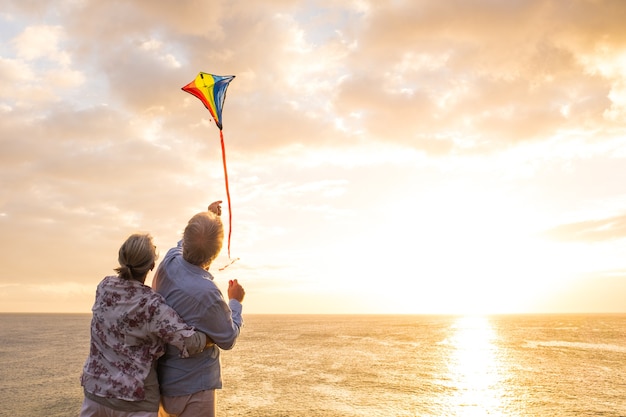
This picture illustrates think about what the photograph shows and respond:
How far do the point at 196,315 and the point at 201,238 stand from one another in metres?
0.46

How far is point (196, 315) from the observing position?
2969mm

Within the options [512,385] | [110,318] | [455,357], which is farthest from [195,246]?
[455,357]

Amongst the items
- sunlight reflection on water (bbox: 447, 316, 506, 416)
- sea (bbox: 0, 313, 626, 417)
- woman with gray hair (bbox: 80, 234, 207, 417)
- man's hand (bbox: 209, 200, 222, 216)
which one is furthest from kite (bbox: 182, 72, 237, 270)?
sunlight reflection on water (bbox: 447, 316, 506, 416)

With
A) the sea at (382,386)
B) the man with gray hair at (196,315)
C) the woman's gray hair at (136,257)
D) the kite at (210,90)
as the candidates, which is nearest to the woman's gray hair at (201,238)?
the man with gray hair at (196,315)

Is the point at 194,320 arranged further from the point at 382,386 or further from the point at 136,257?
the point at 382,386

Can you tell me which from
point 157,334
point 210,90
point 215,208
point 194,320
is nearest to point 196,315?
point 194,320

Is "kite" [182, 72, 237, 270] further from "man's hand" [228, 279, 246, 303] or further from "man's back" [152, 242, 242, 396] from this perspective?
"man's back" [152, 242, 242, 396]

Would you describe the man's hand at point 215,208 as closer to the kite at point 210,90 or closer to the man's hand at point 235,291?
the man's hand at point 235,291

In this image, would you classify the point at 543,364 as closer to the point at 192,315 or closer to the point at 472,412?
the point at 472,412

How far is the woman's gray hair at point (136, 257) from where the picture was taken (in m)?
2.96

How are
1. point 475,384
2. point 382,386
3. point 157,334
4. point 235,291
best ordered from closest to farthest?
point 157,334
point 235,291
point 382,386
point 475,384

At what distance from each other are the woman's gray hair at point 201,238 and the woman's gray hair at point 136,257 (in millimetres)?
213

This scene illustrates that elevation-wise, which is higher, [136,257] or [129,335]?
[136,257]

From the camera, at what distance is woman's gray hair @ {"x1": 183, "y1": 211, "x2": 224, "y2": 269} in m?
3.04
